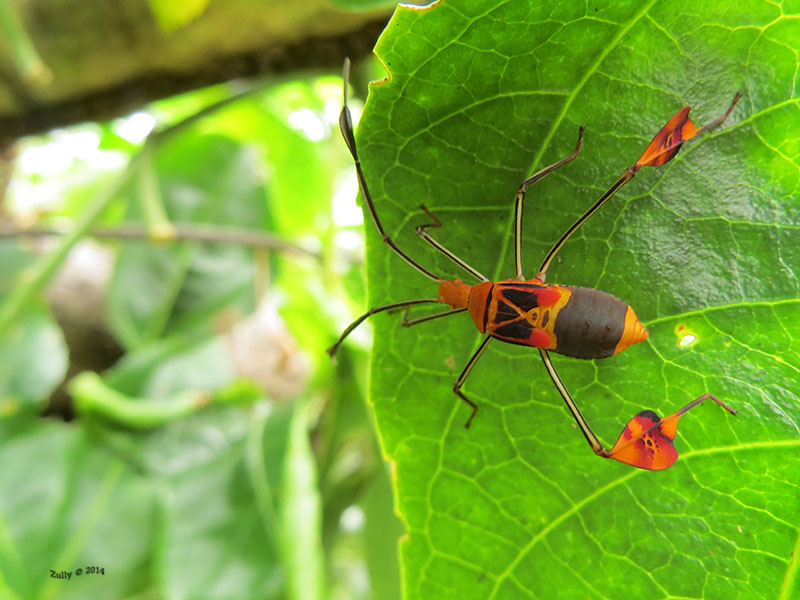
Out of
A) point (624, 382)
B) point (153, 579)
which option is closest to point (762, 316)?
point (624, 382)

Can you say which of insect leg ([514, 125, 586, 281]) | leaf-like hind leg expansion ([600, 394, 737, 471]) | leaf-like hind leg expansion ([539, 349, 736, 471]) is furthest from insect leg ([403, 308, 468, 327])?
leaf-like hind leg expansion ([600, 394, 737, 471])

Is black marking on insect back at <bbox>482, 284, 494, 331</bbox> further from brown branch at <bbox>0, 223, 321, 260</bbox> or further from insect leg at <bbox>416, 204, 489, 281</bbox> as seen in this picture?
brown branch at <bbox>0, 223, 321, 260</bbox>

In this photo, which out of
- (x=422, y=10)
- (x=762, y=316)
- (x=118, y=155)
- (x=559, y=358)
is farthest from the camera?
(x=118, y=155)

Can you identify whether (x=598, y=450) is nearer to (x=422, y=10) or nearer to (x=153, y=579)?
(x=422, y=10)

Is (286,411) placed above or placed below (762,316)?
above

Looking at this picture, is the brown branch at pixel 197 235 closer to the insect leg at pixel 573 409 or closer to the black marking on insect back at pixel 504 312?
the black marking on insect back at pixel 504 312

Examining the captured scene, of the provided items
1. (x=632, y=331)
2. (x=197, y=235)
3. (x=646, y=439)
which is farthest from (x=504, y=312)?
(x=197, y=235)
